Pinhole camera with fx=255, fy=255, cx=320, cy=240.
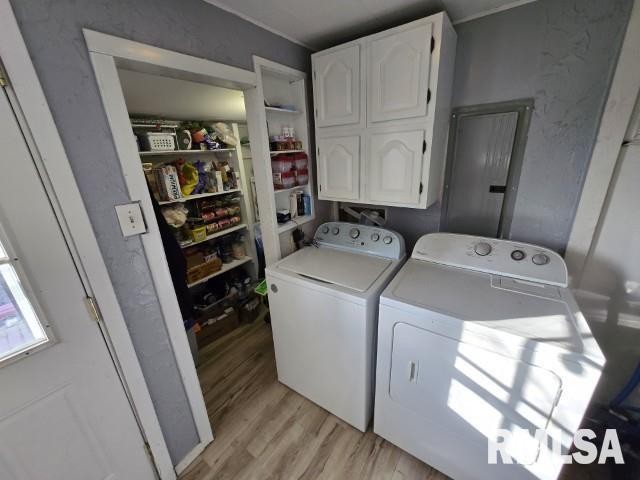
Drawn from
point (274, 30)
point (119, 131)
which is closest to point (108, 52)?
point (119, 131)

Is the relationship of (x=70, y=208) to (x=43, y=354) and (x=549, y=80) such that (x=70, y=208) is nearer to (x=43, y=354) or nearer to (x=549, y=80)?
(x=43, y=354)

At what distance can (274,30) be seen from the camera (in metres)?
1.46

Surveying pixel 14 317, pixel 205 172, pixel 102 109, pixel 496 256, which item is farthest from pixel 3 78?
pixel 496 256

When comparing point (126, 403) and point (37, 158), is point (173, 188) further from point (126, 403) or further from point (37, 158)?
point (126, 403)

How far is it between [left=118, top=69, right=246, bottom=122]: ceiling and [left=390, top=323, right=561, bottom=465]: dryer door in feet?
5.89

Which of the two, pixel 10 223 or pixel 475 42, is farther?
pixel 475 42

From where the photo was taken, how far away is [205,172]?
2.35 meters

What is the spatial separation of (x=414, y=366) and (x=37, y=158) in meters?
1.62

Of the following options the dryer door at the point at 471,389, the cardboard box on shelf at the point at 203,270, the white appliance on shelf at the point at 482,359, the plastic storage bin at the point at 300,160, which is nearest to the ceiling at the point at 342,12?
the plastic storage bin at the point at 300,160

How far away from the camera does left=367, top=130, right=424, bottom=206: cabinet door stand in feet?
4.70

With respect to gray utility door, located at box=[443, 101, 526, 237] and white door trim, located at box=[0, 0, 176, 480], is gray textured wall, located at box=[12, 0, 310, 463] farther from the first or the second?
gray utility door, located at box=[443, 101, 526, 237]

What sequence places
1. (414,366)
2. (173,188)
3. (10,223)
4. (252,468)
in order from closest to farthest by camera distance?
(10,223) < (414,366) < (252,468) < (173,188)

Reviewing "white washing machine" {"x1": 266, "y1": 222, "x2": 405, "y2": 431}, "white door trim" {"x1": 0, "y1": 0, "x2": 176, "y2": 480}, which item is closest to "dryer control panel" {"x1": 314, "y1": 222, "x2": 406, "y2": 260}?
"white washing machine" {"x1": 266, "y1": 222, "x2": 405, "y2": 431}

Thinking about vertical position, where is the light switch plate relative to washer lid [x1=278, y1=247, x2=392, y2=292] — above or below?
above
